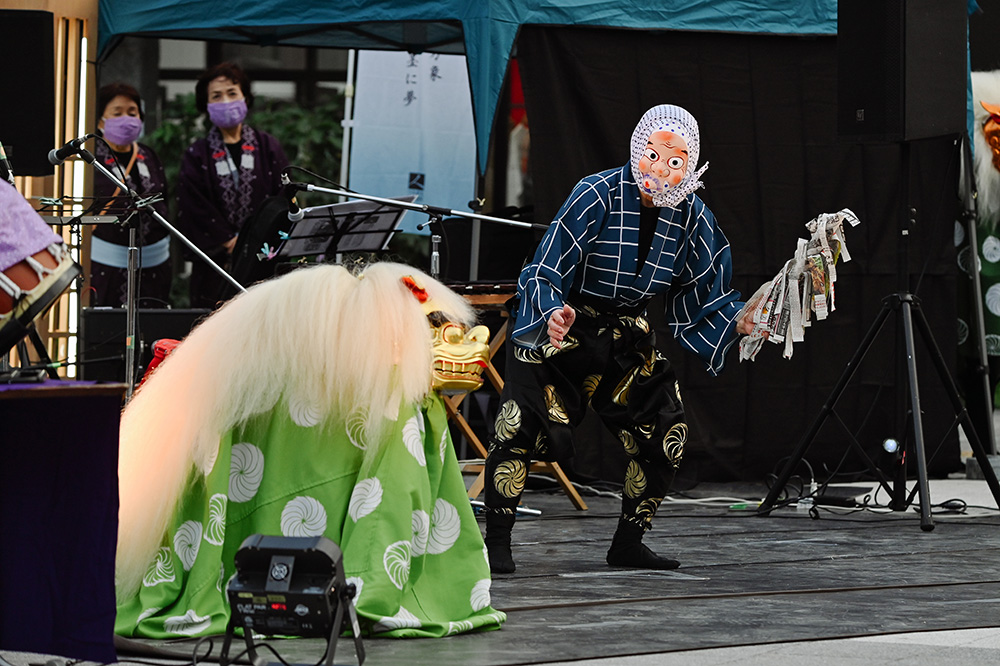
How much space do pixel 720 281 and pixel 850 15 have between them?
2.10 meters

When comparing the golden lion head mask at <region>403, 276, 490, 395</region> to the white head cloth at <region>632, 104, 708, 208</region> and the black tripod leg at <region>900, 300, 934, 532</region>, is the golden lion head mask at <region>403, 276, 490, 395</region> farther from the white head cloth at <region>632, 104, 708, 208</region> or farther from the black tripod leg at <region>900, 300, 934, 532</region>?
the black tripod leg at <region>900, 300, 934, 532</region>

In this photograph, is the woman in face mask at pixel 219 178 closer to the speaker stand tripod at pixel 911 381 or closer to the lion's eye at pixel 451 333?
the speaker stand tripod at pixel 911 381

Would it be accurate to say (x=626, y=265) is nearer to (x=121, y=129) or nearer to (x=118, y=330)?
(x=118, y=330)

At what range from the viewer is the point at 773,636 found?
3.96m

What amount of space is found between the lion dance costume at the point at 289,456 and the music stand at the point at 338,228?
277cm

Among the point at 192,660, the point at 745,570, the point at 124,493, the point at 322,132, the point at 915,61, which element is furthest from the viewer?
the point at 322,132

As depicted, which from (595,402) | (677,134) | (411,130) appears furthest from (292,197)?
(411,130)

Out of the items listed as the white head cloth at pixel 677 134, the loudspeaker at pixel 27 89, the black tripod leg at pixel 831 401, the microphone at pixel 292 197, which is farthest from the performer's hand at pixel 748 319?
the loudspeaker at pixel 27 89

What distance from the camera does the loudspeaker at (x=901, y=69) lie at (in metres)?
6.48

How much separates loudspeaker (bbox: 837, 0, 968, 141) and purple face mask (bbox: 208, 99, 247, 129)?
3.32m

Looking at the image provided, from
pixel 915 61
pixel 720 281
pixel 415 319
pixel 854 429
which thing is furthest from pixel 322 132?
pixel 415 319

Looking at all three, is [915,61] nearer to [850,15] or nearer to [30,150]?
[850,15]

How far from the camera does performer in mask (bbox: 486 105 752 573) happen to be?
197 inches

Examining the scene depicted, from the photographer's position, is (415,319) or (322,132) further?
(322,132)
